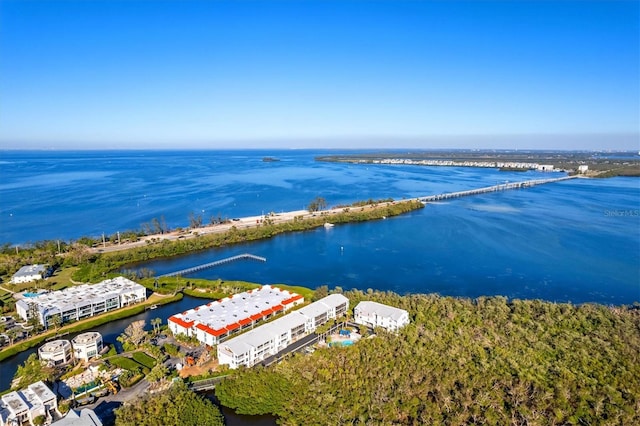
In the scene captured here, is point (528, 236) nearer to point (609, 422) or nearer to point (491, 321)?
point (491, 321)

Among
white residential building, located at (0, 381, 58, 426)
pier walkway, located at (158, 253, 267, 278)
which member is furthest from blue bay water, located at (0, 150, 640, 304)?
white residential building, located at (0, 381, 58, 426)

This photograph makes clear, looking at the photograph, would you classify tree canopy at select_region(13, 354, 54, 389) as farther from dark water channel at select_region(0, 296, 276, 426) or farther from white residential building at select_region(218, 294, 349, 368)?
white residential building at select_region(218, 294, 349, 368)

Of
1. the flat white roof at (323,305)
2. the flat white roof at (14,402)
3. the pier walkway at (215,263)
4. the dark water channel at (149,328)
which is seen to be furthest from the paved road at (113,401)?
the pier walkway at (215,263)

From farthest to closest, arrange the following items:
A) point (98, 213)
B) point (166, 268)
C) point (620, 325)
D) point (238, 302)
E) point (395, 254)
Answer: point (98, 213) < point (395, 254) < point (166, 268) < point (238, 302) < point (620, 325)

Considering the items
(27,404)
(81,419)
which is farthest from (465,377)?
(27,404)

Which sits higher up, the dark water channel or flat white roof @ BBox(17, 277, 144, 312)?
flat white roof @ BBox(17, 277, 144, 312)

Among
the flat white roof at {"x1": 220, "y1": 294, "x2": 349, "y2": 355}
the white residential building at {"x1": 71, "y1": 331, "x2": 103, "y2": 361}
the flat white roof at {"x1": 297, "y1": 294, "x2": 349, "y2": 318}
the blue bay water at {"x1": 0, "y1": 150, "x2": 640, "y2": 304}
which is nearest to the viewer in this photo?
the flat white roof at {"x1": 220, "y1": 294, "x2": 349, "y2": 355}

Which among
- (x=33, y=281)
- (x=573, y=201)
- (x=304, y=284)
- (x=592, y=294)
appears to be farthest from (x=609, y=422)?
(x=573, y=201)

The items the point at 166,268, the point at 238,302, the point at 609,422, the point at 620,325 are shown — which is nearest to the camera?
the point at 609,422
